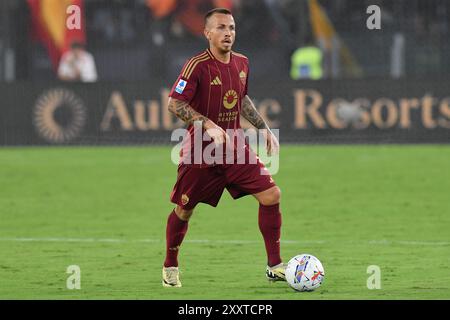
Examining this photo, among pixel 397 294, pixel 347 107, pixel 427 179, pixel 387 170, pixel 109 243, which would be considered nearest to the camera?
pixel 397 294

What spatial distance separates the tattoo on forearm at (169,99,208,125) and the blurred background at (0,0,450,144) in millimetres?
12661

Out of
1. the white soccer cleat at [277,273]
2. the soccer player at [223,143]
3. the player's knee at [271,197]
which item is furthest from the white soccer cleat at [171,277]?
the player's knee at [271,197]

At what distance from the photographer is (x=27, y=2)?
2492cm

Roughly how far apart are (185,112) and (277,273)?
1.46 meters

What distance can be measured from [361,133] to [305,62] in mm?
2587

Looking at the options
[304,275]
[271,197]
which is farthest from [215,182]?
[304,275]

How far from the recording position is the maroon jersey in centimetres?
927

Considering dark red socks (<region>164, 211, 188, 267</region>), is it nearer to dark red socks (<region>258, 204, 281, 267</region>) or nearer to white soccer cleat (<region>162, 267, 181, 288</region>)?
white soccer cleat (<region>162, 267, 181, 288</region>)

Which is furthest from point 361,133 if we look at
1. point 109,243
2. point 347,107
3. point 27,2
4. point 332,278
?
point 332,278

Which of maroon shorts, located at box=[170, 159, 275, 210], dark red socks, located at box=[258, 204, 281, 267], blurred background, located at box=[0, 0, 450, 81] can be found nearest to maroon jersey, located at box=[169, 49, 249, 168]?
maroon shorts, located at box=[170, 159, 275, 210]

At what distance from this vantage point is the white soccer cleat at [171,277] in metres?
9.37

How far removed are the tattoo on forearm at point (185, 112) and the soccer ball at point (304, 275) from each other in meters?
1.32

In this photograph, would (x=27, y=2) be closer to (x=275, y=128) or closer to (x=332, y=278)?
(x=275, y=128)

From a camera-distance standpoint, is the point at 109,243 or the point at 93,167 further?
the point at 93,167
